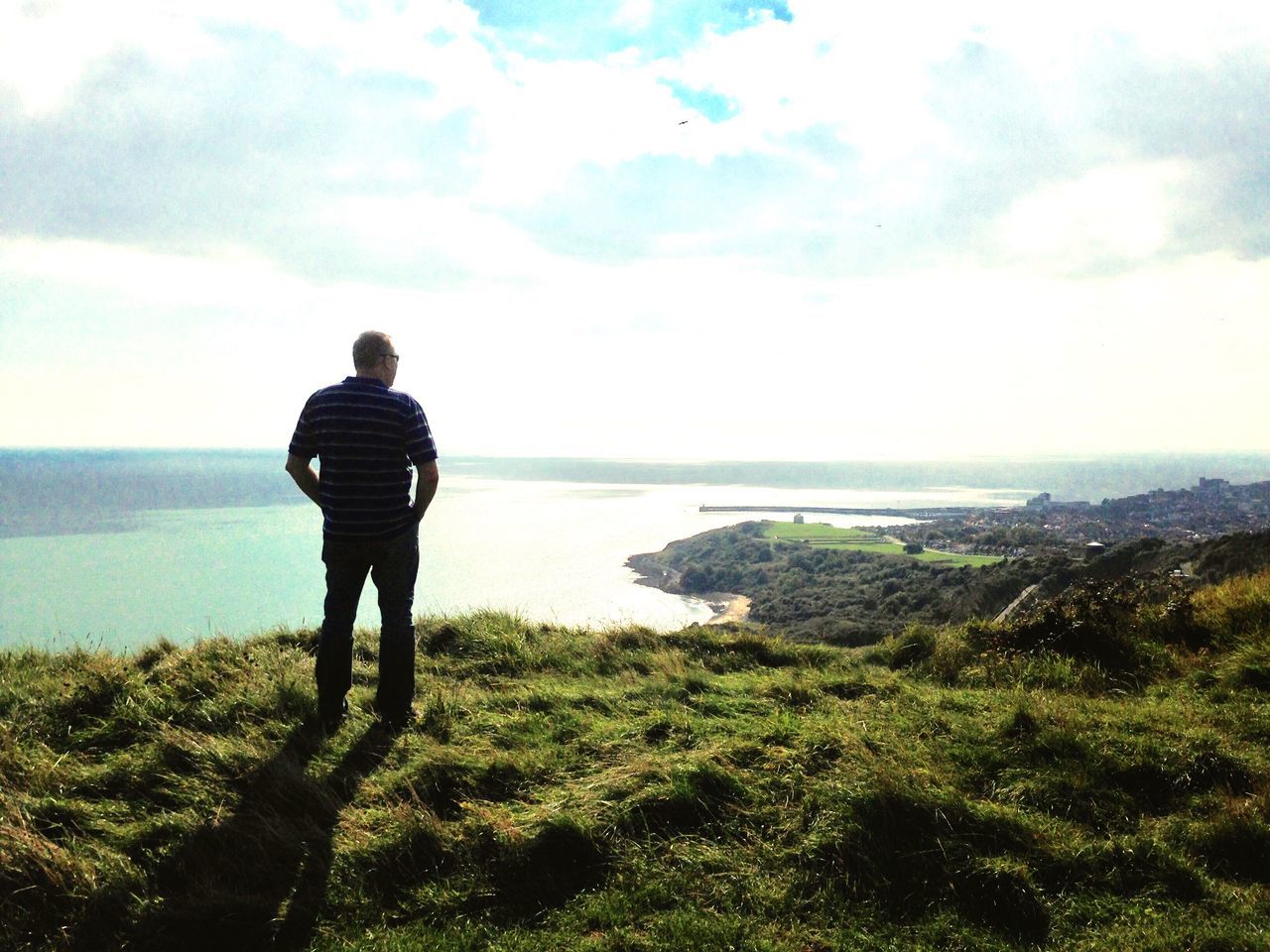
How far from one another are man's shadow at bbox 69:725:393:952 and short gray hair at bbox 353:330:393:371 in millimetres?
2537

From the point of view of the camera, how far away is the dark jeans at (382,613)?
4852 mm

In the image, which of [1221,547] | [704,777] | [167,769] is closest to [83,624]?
[167,769]

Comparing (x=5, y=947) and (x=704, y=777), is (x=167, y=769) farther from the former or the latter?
(x=704, y=777)

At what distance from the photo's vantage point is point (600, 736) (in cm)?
456

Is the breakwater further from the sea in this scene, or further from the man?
the man

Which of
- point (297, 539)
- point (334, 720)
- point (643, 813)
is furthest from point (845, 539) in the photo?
point (643, 813)

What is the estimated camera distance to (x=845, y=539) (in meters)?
37.0

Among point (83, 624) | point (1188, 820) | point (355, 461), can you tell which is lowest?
point (83, 624)

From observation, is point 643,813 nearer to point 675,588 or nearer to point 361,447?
point 361,447

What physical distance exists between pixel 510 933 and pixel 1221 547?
11.9 meters

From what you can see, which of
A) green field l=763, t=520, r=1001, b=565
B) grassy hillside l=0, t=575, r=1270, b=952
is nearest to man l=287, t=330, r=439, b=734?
grassy hillside l=0, t=575, r=1270, b=952

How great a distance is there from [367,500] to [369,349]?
103 cm

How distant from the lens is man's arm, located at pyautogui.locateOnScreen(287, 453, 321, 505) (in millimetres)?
4871

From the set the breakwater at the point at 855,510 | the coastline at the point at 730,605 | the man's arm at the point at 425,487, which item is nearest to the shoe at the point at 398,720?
the man's arm at the point at 425,487
